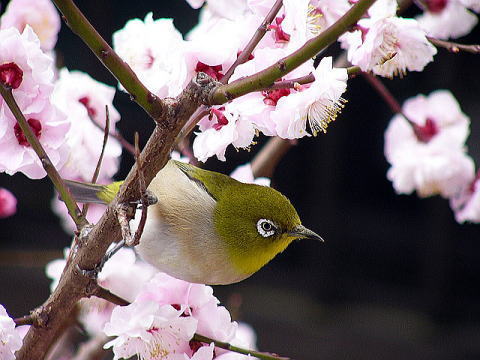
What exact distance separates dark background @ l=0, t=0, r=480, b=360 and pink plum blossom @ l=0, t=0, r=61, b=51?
1963 mm

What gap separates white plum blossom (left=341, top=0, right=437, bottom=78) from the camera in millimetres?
717

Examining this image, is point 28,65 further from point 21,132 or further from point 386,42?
point 386,42

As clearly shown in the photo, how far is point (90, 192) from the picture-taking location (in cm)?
95

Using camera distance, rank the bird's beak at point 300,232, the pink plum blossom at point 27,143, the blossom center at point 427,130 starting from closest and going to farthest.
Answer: the pink plum blossom at point 27,143
the bird's beak at point 300,232
the blossom center at point 427,130

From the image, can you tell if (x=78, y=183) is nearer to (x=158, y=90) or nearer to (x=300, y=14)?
(x=158, y=90)

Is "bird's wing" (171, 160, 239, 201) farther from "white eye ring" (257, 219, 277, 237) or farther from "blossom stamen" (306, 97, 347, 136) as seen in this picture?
"blossom stamen" (306, 97, 347, 136)

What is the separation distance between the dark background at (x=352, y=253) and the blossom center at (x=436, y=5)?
1.83 metres

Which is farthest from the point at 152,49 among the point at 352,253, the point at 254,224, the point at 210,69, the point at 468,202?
the point at 352,253

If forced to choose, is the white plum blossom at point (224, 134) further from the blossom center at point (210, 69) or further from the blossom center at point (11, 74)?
the blossom center at point (11, 74)

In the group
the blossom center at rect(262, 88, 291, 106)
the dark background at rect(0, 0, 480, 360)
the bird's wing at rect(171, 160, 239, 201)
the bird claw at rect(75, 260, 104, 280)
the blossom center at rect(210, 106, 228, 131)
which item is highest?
the blossom center at rect(210, 106, 228, 131)

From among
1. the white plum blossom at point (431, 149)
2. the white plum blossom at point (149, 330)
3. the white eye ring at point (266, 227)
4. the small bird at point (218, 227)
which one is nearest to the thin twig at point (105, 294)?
the white plum blossom at point (149, 330)

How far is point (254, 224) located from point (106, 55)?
371 mm

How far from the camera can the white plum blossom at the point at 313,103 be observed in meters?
0.63

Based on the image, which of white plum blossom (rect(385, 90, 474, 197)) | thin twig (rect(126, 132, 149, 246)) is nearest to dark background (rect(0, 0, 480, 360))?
white plum blossom (rect(385, 90, 474, 197))
